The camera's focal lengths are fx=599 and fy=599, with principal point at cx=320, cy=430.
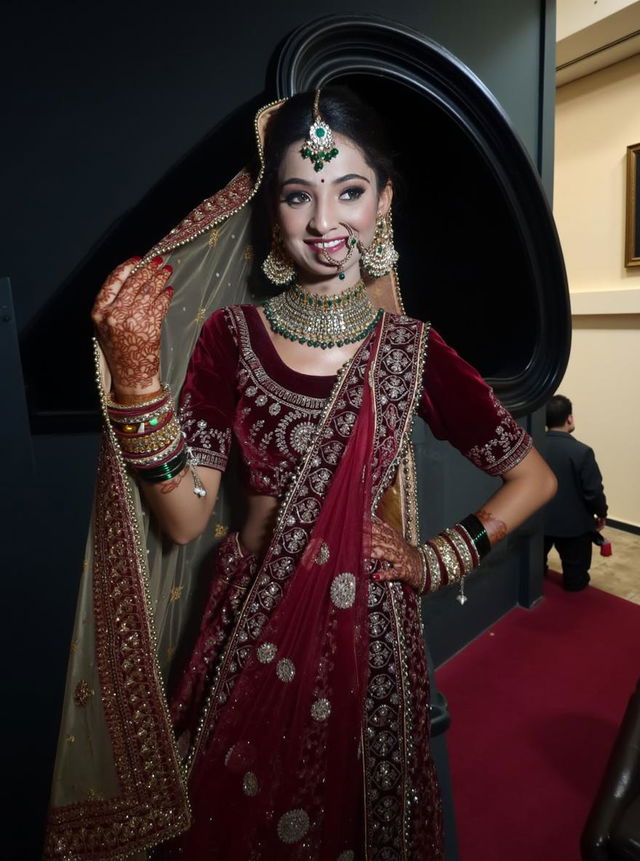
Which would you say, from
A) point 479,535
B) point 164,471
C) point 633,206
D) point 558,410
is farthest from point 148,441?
point 633,206

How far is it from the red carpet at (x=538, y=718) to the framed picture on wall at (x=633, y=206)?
170cm

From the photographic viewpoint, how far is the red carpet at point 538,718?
4.54ft

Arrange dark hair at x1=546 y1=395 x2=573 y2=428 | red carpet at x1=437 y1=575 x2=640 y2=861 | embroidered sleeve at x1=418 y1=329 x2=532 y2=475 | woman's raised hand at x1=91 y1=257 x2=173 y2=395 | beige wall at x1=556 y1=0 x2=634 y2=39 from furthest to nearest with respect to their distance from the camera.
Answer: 1. dark hair at x1=546 y1=395 x2=573 y2=428
2. beige wall at x1=556 y1=0 x2=634 y2=39
3. red carpet at x1=437 y1=575 x2=640 y2=861
4. embroidered sleeve at x1=418 y1=329 x2=532 y2=475
5. woman's raised hand at x1=91 y1=257 x2=173 y2=395

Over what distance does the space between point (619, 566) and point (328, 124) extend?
2.66 metres

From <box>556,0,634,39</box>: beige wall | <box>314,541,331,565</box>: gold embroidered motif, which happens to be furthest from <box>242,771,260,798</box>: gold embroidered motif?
<box>556,0,634,39</box>: beige wall

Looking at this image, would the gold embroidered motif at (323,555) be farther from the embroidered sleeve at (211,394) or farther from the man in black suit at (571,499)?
the man in black suit at (571,499)

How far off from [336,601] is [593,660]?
1.65 metres

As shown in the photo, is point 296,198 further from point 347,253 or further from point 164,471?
point 164,471

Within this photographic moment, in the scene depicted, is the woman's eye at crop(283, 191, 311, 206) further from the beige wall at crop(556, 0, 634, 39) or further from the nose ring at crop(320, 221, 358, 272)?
the beige wall at crop(556, 0, 634, 39)

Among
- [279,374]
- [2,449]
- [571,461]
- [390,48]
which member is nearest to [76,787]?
[2,449]

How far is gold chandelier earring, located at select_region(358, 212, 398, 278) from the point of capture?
2.74 feet

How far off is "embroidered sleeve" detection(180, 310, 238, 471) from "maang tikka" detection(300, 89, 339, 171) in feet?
0.75

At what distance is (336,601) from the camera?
28.7 inches

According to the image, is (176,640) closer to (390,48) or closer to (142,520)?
(142,520)
